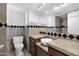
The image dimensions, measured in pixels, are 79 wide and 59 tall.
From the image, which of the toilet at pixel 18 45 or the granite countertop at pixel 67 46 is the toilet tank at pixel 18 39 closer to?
the toilet at pixel 18 45

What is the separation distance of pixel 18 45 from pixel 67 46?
2.24 ft

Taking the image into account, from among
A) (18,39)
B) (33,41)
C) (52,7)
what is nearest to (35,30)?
(33,41)

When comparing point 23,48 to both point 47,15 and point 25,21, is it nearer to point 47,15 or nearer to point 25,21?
point 25,21

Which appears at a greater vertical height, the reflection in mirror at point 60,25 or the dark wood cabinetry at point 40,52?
the reflection in mirror at point 60,25

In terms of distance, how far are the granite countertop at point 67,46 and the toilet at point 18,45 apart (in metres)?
0.44

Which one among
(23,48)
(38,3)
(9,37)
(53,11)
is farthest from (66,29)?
(9,37)

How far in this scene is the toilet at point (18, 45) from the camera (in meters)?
1.43

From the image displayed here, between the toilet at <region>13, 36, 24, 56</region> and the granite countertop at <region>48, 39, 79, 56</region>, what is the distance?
1.45 ft

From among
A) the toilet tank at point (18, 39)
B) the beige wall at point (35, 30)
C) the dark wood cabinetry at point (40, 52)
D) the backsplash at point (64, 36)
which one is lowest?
the dark wood cabinetry at point (40, 52)

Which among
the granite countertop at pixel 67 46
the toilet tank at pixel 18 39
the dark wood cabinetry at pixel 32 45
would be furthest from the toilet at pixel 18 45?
the granite countertop at pixel 67 46

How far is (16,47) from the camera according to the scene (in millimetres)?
1478

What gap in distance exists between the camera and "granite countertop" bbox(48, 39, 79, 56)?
1053 millimetres

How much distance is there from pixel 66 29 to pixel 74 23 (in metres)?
0.14

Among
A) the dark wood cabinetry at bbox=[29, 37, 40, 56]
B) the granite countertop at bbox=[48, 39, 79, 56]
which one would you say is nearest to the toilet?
the dark wood cabinetry at bbox=[29, 37, 40, 56]
